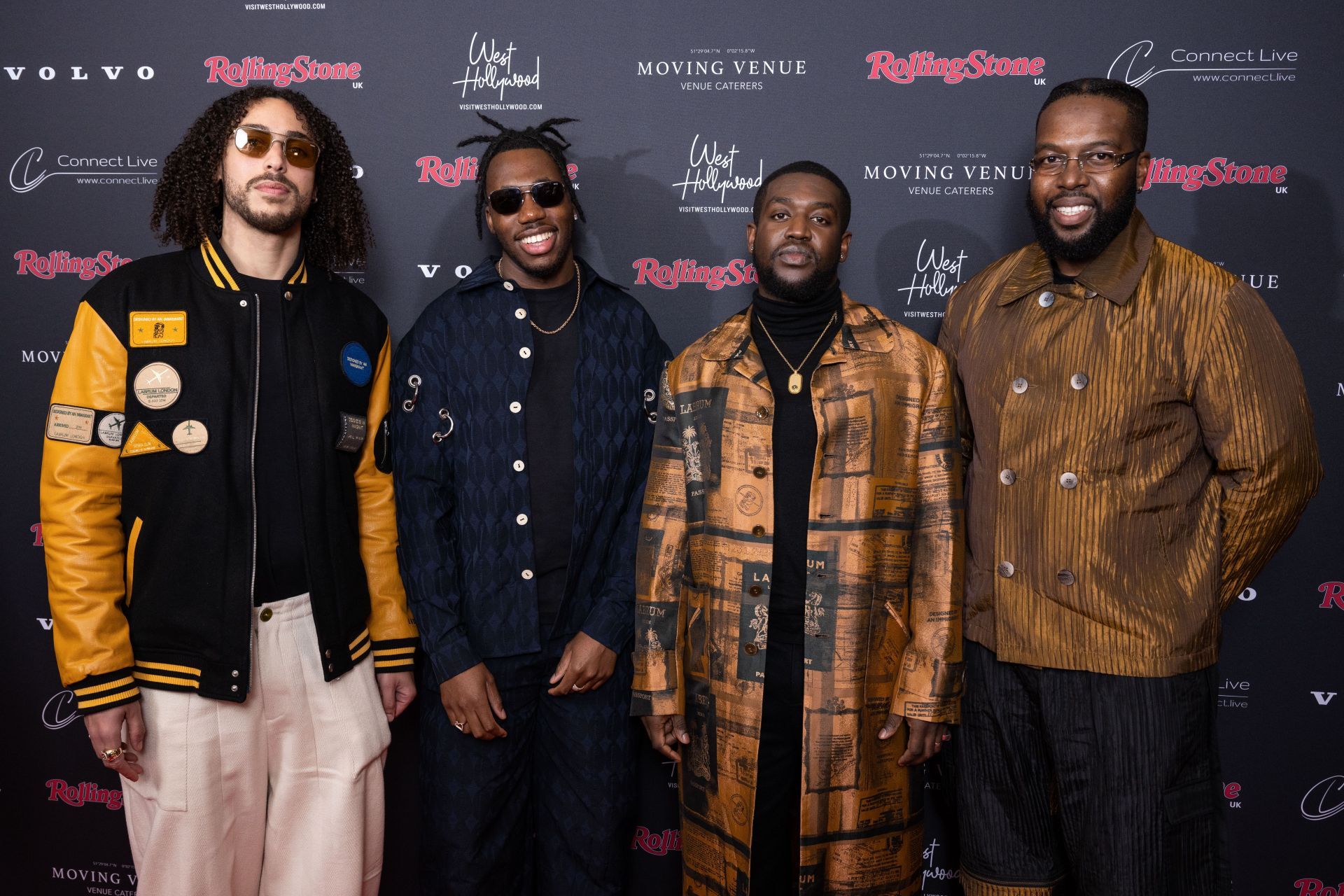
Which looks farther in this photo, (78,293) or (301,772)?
(78,293)

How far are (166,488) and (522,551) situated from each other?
0.89 m

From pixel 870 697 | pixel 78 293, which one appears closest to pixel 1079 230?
pixel 870 697

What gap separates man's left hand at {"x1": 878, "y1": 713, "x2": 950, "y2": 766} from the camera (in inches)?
84.3

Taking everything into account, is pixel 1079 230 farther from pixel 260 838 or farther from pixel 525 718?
pixel 260 838

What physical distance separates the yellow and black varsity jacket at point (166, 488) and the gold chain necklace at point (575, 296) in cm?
61

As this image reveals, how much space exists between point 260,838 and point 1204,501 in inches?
101

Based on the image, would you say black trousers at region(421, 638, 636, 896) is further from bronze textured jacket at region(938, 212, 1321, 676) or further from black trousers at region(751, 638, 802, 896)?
bronze textured jacket at region(938, 212, 1321, 676)

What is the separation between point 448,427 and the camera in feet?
7.87

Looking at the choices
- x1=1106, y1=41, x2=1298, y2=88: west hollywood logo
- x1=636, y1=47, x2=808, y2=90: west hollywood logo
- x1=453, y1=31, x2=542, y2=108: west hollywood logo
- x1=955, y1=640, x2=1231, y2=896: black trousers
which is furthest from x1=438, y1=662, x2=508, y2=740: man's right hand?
x1=1106, y1=41, x2=1298, y2=88: west hollywood logo

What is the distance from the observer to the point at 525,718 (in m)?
2.43

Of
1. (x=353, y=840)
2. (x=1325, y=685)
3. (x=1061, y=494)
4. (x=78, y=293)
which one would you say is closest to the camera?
(x=1061, y=494)

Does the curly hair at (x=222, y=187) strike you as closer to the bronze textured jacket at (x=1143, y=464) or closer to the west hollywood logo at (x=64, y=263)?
the west hollywood logo at (x=64, y=263)

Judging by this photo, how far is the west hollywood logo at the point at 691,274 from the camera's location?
3047 millimetres

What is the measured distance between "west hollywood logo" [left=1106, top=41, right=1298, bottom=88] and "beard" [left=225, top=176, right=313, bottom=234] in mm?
2617
